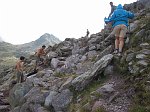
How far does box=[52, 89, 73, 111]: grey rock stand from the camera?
72.1 feet

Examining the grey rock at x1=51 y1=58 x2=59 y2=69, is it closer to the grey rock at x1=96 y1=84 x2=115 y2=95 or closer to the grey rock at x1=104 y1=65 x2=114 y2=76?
the grey rock at x1=104 y1=65 x2=114 y2=76

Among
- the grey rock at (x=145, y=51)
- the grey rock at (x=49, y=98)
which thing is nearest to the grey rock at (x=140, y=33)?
the grey rock at (x=145, y=51)

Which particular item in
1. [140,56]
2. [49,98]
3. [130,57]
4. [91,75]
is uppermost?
[140,56]

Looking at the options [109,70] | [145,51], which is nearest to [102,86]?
[109,70]

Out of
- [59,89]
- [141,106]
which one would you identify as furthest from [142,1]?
[141,106]

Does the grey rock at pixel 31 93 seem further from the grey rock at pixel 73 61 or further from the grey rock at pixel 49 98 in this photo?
the grey rock at pixel 73 61

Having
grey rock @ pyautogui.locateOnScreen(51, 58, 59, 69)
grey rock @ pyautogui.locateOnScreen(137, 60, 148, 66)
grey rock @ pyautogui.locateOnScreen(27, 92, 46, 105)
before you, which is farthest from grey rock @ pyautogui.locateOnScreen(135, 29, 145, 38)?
grey rock @ pyautogui.locateOnScreen(51, 58, 59, 69)

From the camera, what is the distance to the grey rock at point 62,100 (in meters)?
22.0

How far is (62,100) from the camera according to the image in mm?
22547

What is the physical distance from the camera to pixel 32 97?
85.7 feet

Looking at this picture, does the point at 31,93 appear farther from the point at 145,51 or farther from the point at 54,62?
the point at 145,51

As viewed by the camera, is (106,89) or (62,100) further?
(62,100)

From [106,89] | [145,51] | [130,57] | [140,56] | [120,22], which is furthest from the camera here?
[120,22]

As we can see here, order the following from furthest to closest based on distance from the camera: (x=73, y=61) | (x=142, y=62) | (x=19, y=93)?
1. (x=73, y=61)
2. (x=19, y=93)
3. (x=142, y=62)
